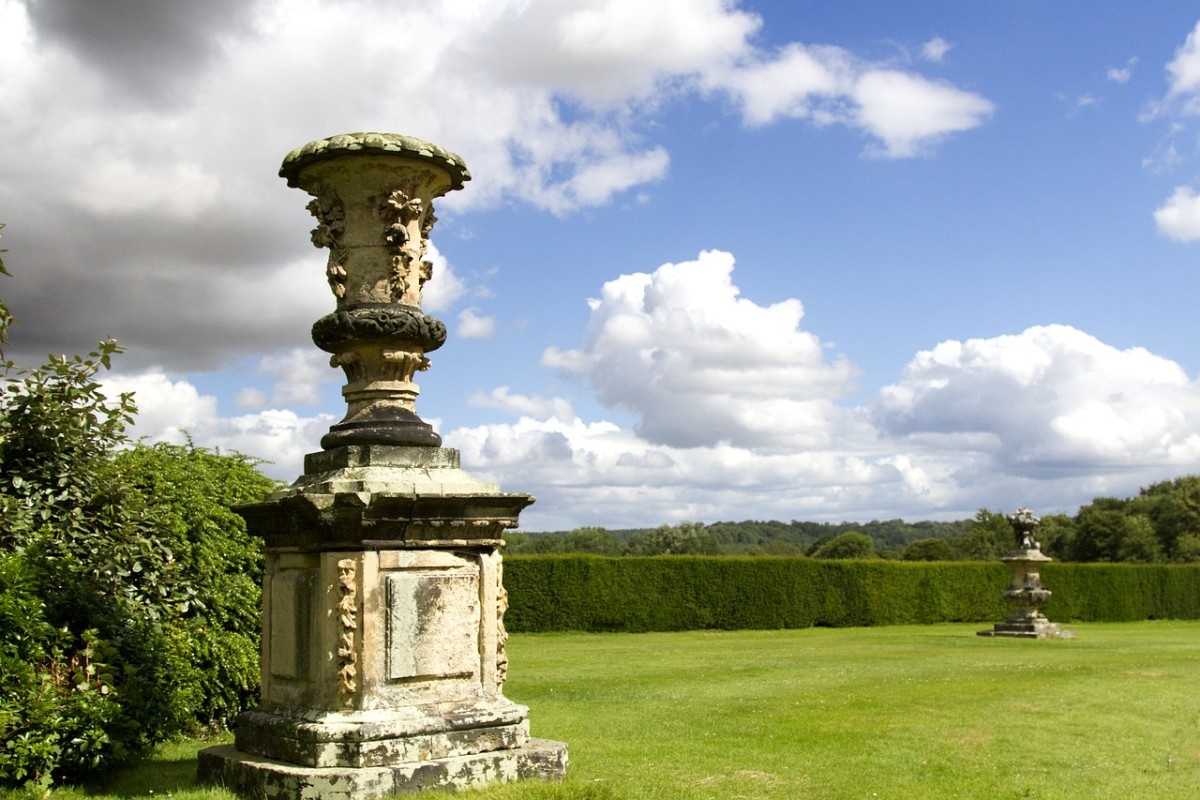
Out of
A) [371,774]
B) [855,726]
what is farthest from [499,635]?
[855,726]

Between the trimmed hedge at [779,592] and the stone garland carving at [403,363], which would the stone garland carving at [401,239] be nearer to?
the stone garland carving at [403,363]

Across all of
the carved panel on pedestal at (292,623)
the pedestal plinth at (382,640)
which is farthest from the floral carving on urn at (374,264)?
the carved panel on pedestal at (292,623)

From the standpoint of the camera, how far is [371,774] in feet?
17.3

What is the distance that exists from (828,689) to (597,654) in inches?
282

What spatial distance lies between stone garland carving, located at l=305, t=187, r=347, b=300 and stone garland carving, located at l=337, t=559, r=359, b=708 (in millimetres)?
1657

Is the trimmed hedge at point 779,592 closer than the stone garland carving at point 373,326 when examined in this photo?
No

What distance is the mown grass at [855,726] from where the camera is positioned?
23.7ft

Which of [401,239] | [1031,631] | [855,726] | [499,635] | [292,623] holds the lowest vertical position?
[1031,631]

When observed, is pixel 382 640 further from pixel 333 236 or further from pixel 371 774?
pixel 333 236

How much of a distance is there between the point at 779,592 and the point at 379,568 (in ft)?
84.6

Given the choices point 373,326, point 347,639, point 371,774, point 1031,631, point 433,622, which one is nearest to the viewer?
point 371,774

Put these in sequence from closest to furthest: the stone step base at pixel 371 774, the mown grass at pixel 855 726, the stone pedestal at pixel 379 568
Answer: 1. the stone step base at pixel 371 774
2. the stone pedestal at pixel 379 568
3. the mown grass at pixel 855 726

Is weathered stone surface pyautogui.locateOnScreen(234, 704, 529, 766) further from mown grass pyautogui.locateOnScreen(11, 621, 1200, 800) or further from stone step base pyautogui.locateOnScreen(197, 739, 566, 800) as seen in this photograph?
mown grass pyautogui.locateOnScreen(11, 621, 1200, 800)

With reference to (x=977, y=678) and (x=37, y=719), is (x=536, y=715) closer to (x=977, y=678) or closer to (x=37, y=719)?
(x=37, y=719)
